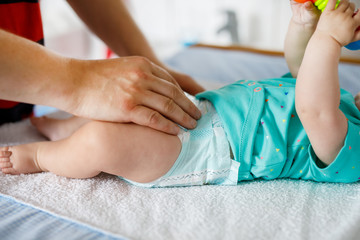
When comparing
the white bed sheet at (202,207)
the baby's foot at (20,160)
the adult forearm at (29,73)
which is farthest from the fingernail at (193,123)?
the baby's foot at (20,160)

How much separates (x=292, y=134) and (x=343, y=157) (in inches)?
4.6

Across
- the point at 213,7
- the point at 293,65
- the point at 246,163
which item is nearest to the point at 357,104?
the point at 293,65

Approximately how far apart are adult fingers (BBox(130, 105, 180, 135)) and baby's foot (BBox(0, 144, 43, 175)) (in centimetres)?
29

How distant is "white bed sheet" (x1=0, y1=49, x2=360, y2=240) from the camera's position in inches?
26.7

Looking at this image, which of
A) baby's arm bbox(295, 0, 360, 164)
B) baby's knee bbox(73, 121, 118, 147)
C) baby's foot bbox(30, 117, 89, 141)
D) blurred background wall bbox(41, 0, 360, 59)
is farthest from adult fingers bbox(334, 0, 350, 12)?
blurred background wall bbox(41, 0, 360, 59)

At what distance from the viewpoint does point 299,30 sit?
95 centimetres

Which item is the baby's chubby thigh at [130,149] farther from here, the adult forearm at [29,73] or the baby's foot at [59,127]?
the baby's foot at [59,127]

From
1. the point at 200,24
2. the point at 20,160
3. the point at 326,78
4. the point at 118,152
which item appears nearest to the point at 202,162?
the point at 118,152

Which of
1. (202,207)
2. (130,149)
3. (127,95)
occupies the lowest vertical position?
(202,207)

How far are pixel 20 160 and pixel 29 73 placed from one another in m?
0.24

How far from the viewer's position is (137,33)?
124 cm

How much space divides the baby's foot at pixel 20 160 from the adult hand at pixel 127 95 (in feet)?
0.63

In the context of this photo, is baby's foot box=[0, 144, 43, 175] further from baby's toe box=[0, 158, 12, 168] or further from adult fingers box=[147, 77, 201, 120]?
adult fingers box=[147, 77, 201, 120]

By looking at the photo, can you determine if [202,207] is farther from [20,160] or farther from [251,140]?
[20,160]
